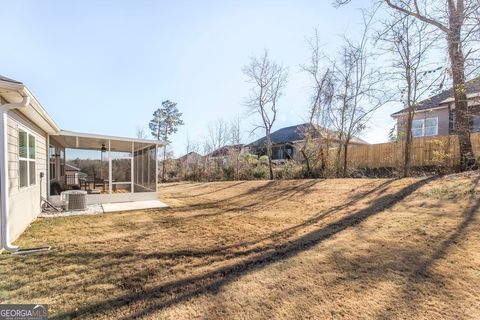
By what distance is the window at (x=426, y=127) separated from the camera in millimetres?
15617

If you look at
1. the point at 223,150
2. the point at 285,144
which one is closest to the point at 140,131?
the point at 223,150

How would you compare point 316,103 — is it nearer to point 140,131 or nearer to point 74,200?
point 74,200

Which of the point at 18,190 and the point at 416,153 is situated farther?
the point at 416,153

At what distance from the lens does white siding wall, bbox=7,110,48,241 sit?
465cm

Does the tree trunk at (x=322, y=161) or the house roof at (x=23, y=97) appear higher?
the house roof at (x=23, y=97)

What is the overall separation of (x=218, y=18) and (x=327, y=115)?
9.28 meters

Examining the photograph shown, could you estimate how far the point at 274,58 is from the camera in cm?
1800

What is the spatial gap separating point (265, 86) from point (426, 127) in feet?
34.9

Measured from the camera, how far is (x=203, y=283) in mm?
3074

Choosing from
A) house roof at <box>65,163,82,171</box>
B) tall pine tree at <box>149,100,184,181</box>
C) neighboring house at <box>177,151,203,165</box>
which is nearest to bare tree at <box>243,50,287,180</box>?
neighboring house at <box>177,151,203,165</box>

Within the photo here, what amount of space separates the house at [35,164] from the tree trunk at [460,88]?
782 centimetres

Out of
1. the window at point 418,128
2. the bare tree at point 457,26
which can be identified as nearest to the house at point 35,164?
the bare tree at point 457,26

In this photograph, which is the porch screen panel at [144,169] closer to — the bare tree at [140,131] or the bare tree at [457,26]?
the bare tree at [457,26]

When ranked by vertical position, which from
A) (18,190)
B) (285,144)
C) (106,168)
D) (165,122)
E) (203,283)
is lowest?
(203,283)
